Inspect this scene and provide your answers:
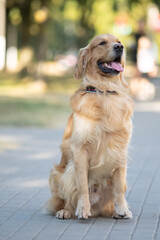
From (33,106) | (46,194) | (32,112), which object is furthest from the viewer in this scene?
(33,106)

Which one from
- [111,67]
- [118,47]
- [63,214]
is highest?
[118,47]

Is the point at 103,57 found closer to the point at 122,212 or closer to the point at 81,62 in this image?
the point at 81,62

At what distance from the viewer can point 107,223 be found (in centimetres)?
555

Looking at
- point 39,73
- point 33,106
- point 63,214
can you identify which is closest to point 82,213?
point 63,214

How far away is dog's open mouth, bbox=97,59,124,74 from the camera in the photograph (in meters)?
5.58

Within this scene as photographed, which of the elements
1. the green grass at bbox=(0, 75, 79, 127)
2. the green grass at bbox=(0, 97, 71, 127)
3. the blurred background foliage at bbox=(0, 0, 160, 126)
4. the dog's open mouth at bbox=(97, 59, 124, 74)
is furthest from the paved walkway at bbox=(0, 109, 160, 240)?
the blurred background foliage at bbox=(0, 0, 160, 126)

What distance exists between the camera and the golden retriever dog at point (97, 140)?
555 cm

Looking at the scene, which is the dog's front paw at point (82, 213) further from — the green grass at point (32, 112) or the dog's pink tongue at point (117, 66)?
the green grass at point (32, 112)

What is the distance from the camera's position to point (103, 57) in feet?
18.4

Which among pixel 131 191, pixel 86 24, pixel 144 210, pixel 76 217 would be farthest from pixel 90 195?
pixel 86 24

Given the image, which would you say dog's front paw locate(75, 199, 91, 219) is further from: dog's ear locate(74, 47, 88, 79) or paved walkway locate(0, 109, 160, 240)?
dog's ear locate(74, 47, 88, 79)

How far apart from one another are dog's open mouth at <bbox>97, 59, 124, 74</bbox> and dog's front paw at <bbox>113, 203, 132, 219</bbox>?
1283 millimetres

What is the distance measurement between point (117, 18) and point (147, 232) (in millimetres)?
38564

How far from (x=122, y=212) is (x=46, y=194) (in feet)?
4.85
